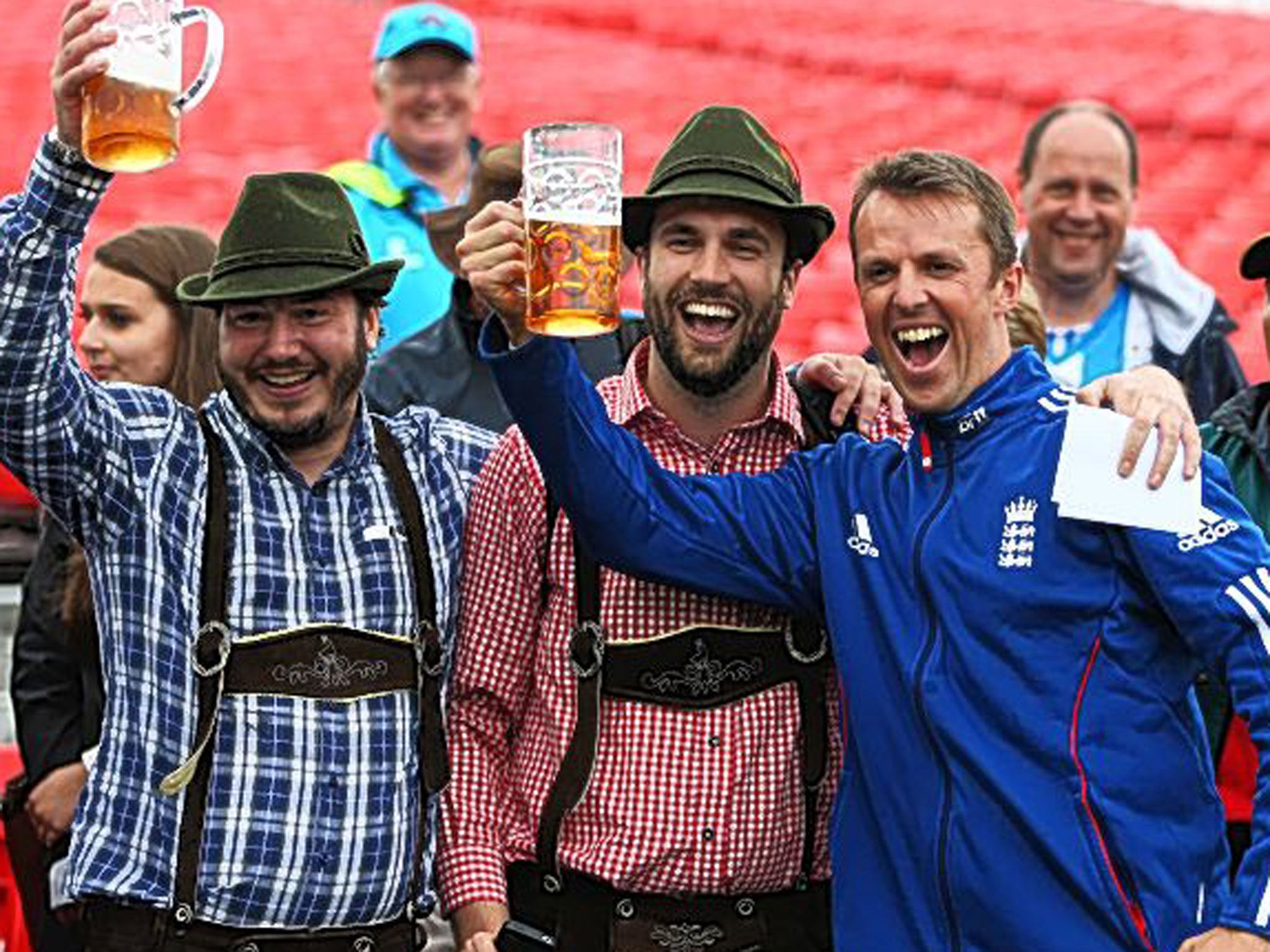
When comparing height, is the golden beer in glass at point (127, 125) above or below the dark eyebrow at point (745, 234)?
above

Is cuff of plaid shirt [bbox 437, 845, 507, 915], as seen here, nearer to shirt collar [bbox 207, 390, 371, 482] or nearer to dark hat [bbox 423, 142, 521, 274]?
shirt collar [bbox 207, 390, 371, 482]

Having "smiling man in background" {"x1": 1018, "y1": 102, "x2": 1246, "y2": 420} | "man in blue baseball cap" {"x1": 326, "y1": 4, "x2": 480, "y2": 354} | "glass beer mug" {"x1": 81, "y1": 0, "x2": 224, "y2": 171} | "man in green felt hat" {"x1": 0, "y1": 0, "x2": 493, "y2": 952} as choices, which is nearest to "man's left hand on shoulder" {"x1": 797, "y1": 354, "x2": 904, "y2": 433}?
"man in green felt hat" {"x1": 0, "y1": 0, "x2": 493, "y2": 952}

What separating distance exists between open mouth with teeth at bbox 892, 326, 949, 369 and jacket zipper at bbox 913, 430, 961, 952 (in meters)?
0.16

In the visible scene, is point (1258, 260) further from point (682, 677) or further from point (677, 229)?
point (682, 677)

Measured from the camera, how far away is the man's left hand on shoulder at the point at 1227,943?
287cm

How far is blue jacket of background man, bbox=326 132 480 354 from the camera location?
556 centimetres

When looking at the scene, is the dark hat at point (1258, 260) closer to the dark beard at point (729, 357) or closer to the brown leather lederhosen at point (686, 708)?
the dark beard at point (729, 357)

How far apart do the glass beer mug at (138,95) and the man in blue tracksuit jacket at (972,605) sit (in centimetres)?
41

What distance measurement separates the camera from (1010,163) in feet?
43.2

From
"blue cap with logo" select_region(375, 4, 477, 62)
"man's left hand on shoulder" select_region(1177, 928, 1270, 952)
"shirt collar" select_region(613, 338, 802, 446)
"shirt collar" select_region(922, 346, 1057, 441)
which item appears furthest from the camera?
"blue cap with logo" select_region(375, 4, 477, 62)

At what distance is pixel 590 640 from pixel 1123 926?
0.82 metres

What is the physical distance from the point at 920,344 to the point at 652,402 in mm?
449

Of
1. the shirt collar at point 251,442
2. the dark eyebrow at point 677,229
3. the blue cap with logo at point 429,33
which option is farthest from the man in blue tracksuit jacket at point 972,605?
the blue cap with logo at point 429,33

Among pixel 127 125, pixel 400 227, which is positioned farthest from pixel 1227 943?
pixel 400 227
